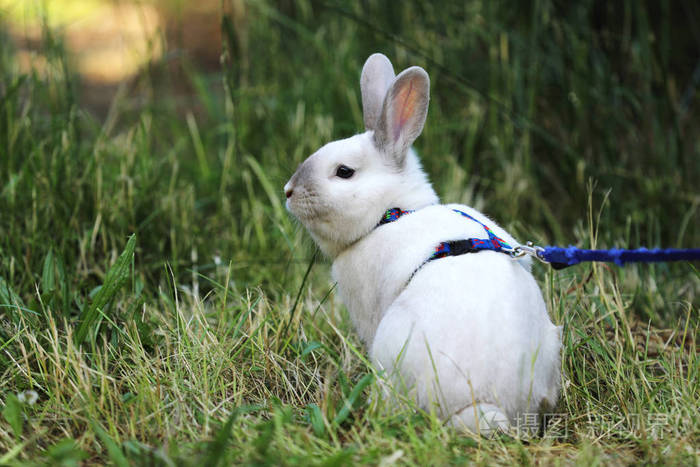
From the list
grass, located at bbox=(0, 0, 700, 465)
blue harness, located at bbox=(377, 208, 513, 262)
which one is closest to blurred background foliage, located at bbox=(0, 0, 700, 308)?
grass, located at bbox=(0, 0, 700, 465)

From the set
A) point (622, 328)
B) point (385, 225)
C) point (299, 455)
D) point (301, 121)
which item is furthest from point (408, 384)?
A: point (301, 121)

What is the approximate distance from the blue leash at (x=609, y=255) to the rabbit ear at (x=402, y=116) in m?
0.56

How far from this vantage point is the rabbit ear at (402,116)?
7.66ft

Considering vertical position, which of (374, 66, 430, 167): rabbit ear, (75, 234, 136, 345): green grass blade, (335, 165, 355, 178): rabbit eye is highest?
(374, 66, 430, 167): rabbit ear

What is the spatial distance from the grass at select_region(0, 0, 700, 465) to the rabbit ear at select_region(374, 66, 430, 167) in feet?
1.84

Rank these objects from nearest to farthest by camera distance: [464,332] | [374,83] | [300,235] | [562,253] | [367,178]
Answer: [464,332], [562,253], [367,178], [374,83], [300,235]

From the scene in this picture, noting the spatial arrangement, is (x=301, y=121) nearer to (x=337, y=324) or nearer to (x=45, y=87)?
(x=45, y=87)

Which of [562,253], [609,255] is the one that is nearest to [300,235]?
[562,253]

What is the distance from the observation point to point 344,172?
2375 millimetres

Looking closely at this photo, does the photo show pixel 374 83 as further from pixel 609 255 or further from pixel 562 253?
pixel 609 255

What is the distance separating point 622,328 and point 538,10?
198cm

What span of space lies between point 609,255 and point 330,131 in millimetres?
2086

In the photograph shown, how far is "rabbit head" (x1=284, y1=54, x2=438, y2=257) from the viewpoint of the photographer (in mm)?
2297

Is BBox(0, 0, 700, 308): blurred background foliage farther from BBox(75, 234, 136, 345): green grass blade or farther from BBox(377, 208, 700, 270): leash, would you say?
BBox(377, 208, 700, 270): leash
